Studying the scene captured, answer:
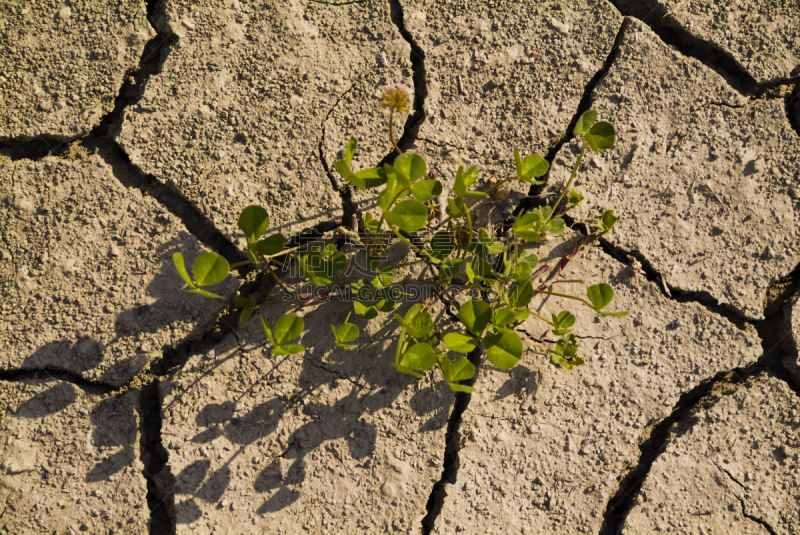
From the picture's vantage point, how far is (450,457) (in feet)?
6.01

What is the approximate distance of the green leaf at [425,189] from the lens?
154 cm

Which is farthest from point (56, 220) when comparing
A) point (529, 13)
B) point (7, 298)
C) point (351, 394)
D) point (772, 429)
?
point (772, 429)

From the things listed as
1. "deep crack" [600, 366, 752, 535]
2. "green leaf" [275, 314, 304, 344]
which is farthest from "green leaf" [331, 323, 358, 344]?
"deep crack" [600, 366, 752, 535]

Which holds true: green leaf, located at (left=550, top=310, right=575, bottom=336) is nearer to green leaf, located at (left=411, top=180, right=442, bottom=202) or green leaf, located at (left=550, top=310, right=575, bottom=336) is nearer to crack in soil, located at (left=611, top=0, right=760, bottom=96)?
green leaf, located at (left=411, top=180, right=442, bottom=202)

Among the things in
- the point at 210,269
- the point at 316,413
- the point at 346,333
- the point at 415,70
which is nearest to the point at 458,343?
the point at 346,333

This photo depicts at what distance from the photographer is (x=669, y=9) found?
1.98 m

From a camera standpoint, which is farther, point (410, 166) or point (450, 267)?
point (450, 267)

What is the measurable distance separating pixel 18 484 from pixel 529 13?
2.62 meters

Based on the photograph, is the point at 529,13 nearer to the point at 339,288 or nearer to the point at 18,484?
the point at 339,288

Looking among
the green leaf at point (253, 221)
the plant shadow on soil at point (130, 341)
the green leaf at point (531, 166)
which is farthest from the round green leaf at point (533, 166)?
the plant shadow on soil at point (130, 341)

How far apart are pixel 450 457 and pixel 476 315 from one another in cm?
62

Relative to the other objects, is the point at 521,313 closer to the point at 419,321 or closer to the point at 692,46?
the point at 419,321

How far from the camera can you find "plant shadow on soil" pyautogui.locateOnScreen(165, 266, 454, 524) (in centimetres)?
174

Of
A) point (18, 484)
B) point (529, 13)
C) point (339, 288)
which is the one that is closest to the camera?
point (18, 484)
